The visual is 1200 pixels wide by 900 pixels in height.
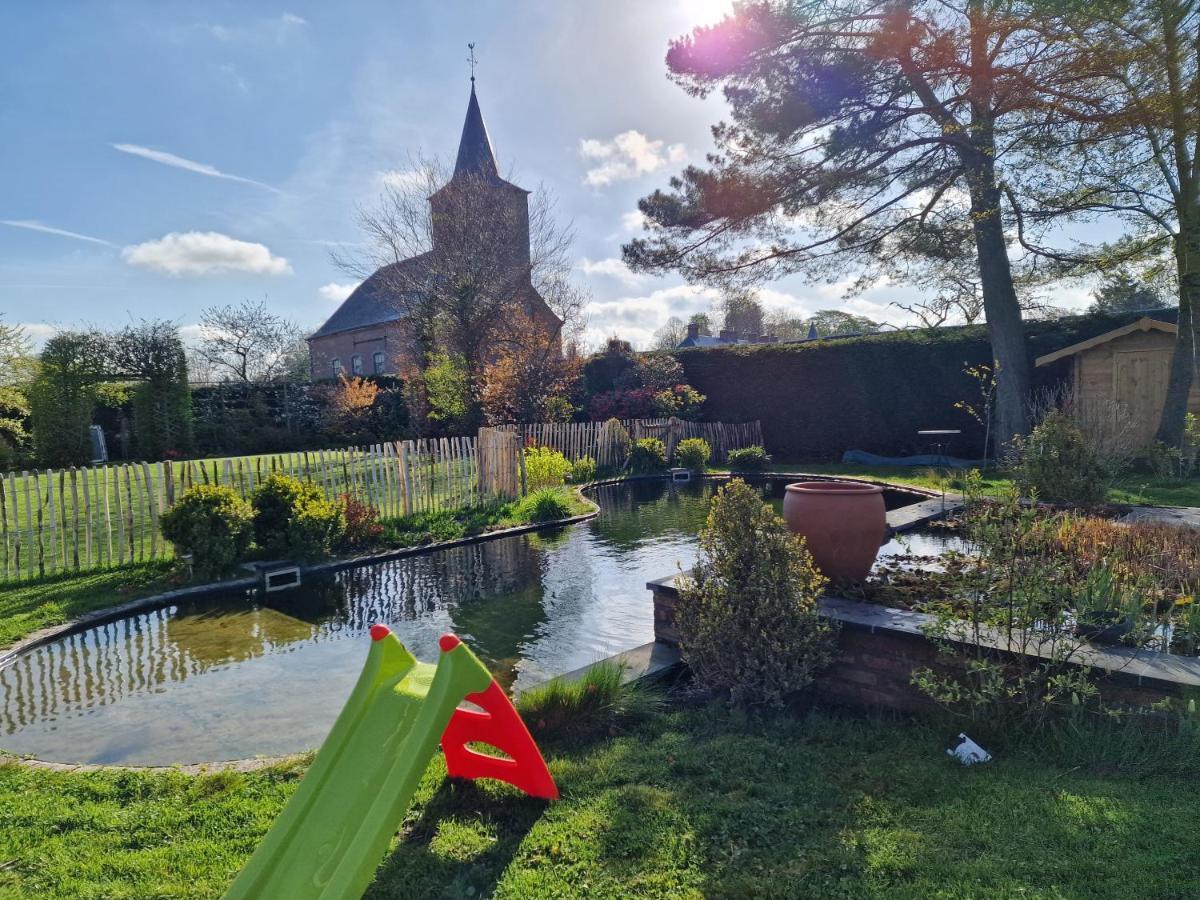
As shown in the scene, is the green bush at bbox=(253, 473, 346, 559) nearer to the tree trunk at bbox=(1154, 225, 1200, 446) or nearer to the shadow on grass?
the shadow on grass

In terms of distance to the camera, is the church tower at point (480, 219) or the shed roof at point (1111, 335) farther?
the church tower at point (480, 219)

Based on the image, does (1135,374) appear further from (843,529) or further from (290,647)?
(290,647)

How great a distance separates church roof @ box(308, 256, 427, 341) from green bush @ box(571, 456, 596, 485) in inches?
318

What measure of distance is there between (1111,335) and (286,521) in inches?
636

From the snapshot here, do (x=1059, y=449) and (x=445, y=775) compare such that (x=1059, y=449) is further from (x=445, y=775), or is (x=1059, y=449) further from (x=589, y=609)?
(x=445, y=775)

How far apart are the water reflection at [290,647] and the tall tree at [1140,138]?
8.61 m

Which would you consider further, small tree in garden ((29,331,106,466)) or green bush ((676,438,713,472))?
green bush ((676,438,713,472))

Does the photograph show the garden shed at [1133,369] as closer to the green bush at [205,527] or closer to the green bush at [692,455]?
the green bush at [692,455]

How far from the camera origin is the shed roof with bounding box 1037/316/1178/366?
1349cm

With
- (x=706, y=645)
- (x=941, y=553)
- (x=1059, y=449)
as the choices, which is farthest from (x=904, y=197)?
(x=706, y=645)

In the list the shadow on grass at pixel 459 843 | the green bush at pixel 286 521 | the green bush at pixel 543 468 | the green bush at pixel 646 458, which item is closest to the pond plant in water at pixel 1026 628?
the shadow on grass at pixel 459 843

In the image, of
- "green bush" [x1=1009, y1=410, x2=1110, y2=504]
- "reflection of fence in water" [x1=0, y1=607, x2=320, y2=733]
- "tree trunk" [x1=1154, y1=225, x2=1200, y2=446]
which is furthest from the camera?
"tree trunk" [x1=1154, y1=225, x2=1200, y2=446]

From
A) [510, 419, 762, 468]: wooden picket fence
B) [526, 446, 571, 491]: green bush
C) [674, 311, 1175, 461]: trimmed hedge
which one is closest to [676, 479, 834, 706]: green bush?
[526, 446, 571, 491]: green bush

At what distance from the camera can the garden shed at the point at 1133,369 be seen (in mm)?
13797
